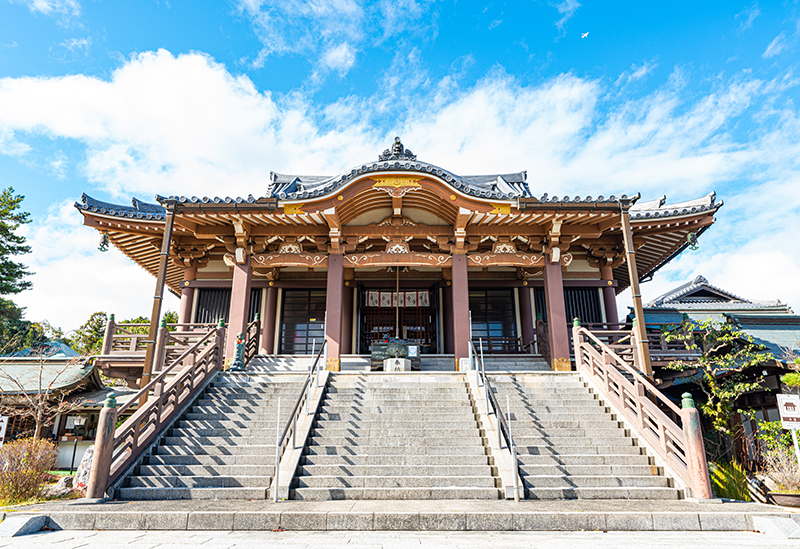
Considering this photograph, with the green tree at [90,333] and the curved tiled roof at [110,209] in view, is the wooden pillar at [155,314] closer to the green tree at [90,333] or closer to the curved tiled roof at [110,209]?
the curved tiled roof at [110,209]

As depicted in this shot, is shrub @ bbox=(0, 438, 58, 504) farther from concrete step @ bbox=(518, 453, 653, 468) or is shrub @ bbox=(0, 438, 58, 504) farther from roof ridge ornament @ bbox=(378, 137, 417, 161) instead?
roof ridge ornament @ bbox=(378, 137, 417, 161)

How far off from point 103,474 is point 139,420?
3.73 feet

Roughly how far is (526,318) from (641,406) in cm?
734

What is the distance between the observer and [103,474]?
659 centimetres

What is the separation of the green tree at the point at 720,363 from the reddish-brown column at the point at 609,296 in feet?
9.57

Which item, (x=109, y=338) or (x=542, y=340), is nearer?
(x=109, y=338)

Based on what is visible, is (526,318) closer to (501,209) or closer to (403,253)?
(501,209)

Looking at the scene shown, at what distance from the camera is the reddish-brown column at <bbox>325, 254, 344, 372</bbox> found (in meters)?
11.6

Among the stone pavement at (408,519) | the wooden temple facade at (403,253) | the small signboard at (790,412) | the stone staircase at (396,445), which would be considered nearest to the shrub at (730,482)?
the small signboard at (790,412)

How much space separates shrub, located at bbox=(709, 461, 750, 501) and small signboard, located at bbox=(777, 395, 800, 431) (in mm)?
1737

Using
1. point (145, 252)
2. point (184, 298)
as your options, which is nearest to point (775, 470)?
point (184, 298)

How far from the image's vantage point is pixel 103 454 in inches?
263

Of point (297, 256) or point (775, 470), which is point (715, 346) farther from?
point (297, 256)

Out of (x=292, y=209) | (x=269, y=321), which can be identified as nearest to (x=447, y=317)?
(x=269, y=321)
